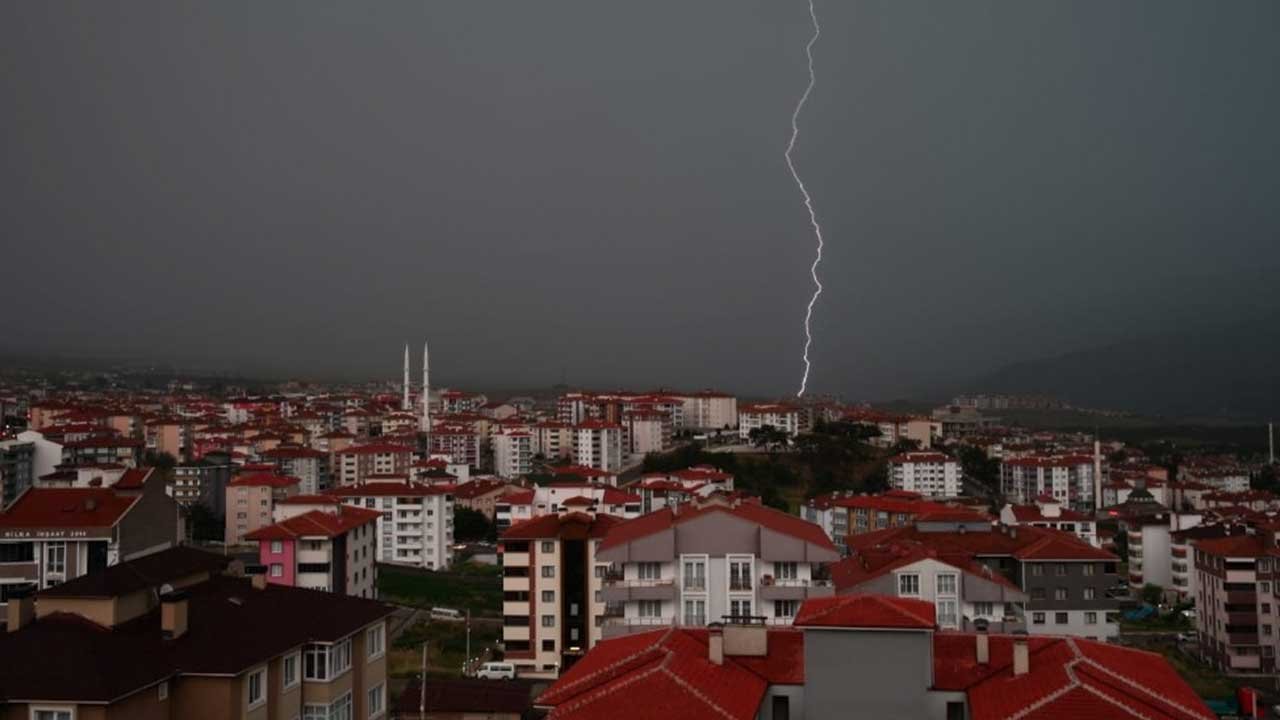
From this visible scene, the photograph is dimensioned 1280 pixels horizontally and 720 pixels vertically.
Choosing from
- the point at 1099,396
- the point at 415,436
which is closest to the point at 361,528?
the point at 415,436

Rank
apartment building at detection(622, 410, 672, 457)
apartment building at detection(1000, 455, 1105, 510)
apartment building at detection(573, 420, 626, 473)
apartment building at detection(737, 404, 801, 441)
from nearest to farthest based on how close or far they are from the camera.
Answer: apartment building at detection(1000, 455, 1105, 510) < apartment building at detection(573, 420, 626, 473) < apartment building at detection(622, 410, 672, 457) < apartment building at detection(737, 404, 801, 441)

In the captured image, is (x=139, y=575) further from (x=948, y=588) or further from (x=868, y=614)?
(x=948, y=588)

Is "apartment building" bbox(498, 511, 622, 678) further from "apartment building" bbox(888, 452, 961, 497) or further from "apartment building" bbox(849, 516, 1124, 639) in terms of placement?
"apartment building" bbox(888, 452, 961, 497)

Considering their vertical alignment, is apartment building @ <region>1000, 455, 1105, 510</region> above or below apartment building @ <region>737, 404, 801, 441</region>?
below

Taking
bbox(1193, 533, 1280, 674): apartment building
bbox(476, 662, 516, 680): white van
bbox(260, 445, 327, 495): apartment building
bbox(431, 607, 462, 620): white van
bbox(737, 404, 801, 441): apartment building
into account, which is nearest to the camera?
bbox(476, 662, 516, 680): white van

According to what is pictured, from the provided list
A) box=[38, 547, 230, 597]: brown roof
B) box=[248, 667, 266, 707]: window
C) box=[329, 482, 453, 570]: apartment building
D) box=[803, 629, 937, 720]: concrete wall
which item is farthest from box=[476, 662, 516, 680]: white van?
box=[329, 482, 453, 570]: apartment building

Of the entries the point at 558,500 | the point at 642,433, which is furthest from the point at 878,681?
the point at 642,433

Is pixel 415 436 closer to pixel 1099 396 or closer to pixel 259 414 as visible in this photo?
pixel 259 414

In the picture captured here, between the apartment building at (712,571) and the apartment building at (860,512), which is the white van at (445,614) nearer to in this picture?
the apartment building at (860,512)
